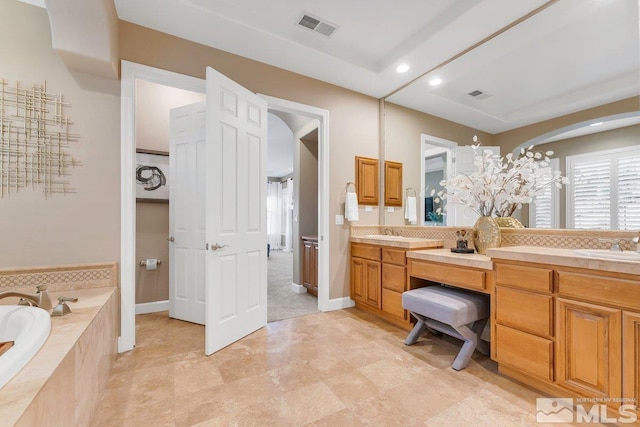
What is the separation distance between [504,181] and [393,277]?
1341mm

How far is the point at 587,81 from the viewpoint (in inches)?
77.0

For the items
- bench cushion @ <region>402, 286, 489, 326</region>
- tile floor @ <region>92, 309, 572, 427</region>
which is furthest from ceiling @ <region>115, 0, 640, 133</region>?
tile floor @ <region>92, 309, 572, 427</region>

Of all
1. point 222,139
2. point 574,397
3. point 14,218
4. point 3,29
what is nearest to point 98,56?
point 3,29

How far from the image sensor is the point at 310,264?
399cm

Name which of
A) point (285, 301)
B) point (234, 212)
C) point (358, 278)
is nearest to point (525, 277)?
point (358, 278)

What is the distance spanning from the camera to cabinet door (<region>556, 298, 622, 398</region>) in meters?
1.39

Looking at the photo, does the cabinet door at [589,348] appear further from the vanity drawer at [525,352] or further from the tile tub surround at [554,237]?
the tile tub surround at [554,237]

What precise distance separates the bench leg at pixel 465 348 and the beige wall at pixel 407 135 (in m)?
1.62

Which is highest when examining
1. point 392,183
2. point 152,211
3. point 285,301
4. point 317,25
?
point 317,25

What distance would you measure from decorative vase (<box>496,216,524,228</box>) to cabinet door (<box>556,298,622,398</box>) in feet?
2.81

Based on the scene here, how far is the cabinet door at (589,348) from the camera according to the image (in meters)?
1.39

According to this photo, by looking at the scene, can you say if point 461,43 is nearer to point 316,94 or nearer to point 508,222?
point 316,94

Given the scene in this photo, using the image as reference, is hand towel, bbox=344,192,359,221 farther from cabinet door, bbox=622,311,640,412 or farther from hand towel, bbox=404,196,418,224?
cabinet door, bbox=622,311,640,412

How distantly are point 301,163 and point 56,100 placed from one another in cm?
281
